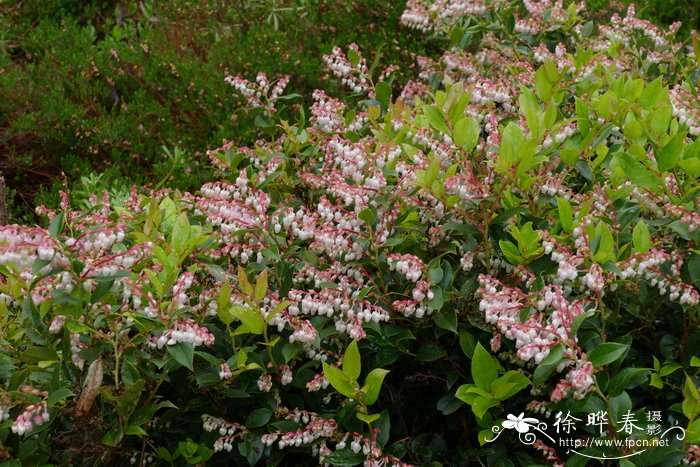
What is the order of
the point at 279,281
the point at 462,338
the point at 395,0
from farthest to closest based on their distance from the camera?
the point at 395,0, the point at 279,281, the point at 462,338

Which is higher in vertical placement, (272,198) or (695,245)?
(695,245)

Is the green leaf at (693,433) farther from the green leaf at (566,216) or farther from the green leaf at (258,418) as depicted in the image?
the green leaf at (258,418)

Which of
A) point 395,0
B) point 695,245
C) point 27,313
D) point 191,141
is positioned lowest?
point 191,141

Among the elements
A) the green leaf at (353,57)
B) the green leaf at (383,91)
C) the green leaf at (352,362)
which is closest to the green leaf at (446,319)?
the green leaf at (352,362)

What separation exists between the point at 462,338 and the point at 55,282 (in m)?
1.02

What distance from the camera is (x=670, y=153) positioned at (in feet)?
7.28

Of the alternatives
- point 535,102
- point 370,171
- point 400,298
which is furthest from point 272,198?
point 535,102

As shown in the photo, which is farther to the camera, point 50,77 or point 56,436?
point 50,77

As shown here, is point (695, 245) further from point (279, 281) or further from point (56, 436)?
point (56, 436)

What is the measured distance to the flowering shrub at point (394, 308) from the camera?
206 cm

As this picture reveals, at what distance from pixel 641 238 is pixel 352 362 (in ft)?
2.51

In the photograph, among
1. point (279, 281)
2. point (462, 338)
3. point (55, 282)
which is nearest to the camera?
point (55, 282)

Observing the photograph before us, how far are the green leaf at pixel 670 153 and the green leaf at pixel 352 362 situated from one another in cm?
92

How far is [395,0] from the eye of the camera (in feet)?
18.3
